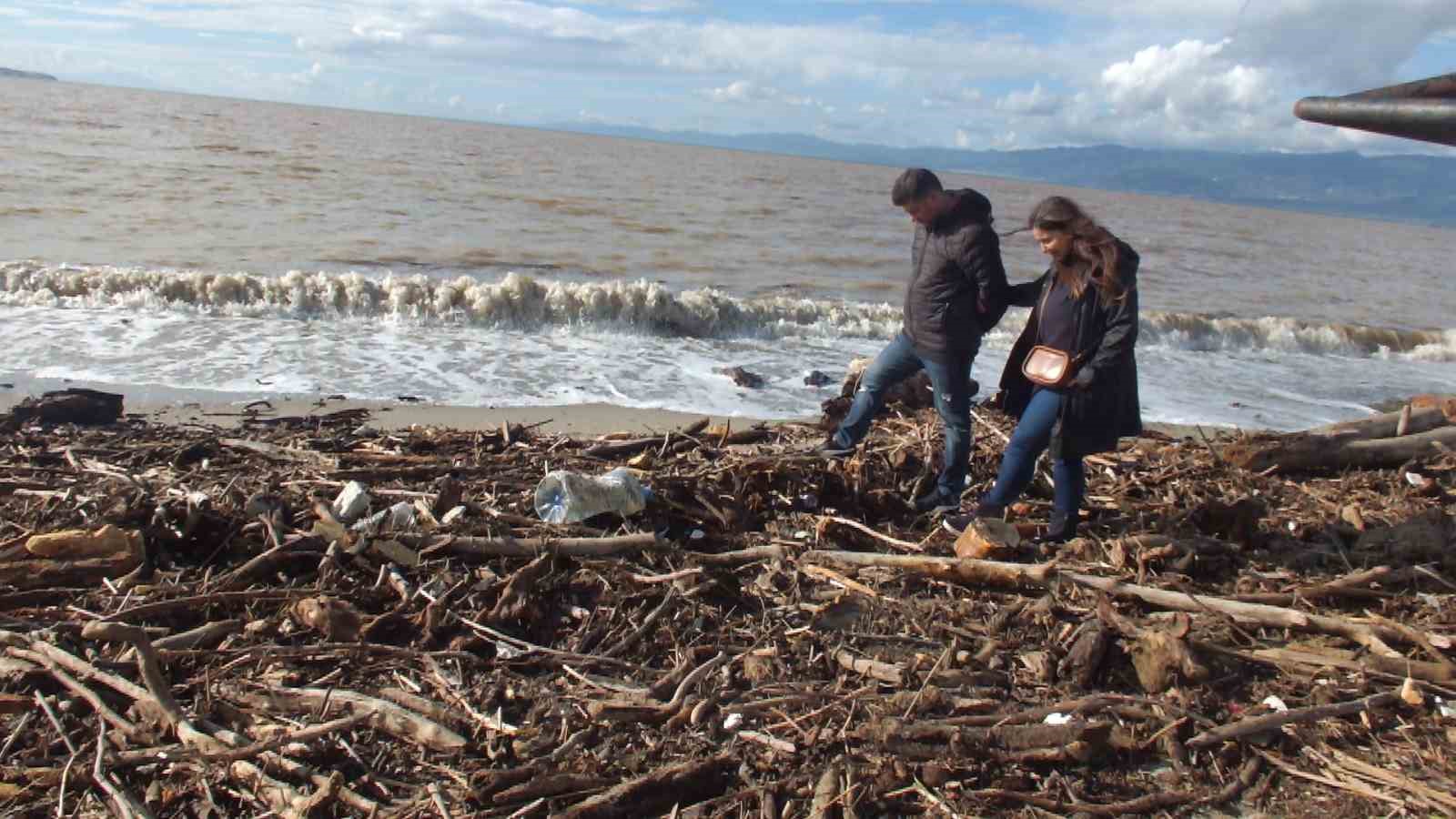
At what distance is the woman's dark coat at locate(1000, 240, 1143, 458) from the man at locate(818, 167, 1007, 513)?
16.0 inches

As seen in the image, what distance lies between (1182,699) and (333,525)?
320 cm

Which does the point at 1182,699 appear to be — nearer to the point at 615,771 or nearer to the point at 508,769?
the point at 615,771

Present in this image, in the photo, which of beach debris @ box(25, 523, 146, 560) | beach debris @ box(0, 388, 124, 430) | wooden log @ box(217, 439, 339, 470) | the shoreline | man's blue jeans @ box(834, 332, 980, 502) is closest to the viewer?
beach debris @ box(25, 523, 146, 560)

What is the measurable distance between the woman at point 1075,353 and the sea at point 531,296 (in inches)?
188

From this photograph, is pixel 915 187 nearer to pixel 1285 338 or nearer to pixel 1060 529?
pixel 1060 529

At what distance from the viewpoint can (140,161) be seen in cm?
2712

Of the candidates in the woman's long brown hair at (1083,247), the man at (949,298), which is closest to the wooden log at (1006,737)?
the woman's long brown hair at (1083,247)

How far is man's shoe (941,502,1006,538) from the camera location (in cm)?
460

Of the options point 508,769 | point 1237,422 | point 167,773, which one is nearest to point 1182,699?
point 508,769

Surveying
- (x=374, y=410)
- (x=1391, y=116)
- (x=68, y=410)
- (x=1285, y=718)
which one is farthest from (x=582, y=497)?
(x=374, y=410)

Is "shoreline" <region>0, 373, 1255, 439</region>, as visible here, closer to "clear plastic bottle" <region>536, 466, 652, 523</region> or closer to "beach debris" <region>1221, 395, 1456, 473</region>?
"beach debris" <region>1221, 395, 1456, 473</region>

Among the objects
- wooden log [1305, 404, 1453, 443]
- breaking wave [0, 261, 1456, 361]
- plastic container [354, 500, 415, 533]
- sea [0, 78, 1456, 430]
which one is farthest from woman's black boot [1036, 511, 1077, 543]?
breaking wave [0, 261, 1456, 361]

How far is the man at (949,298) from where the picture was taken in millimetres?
4699

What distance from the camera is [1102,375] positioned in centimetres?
414
